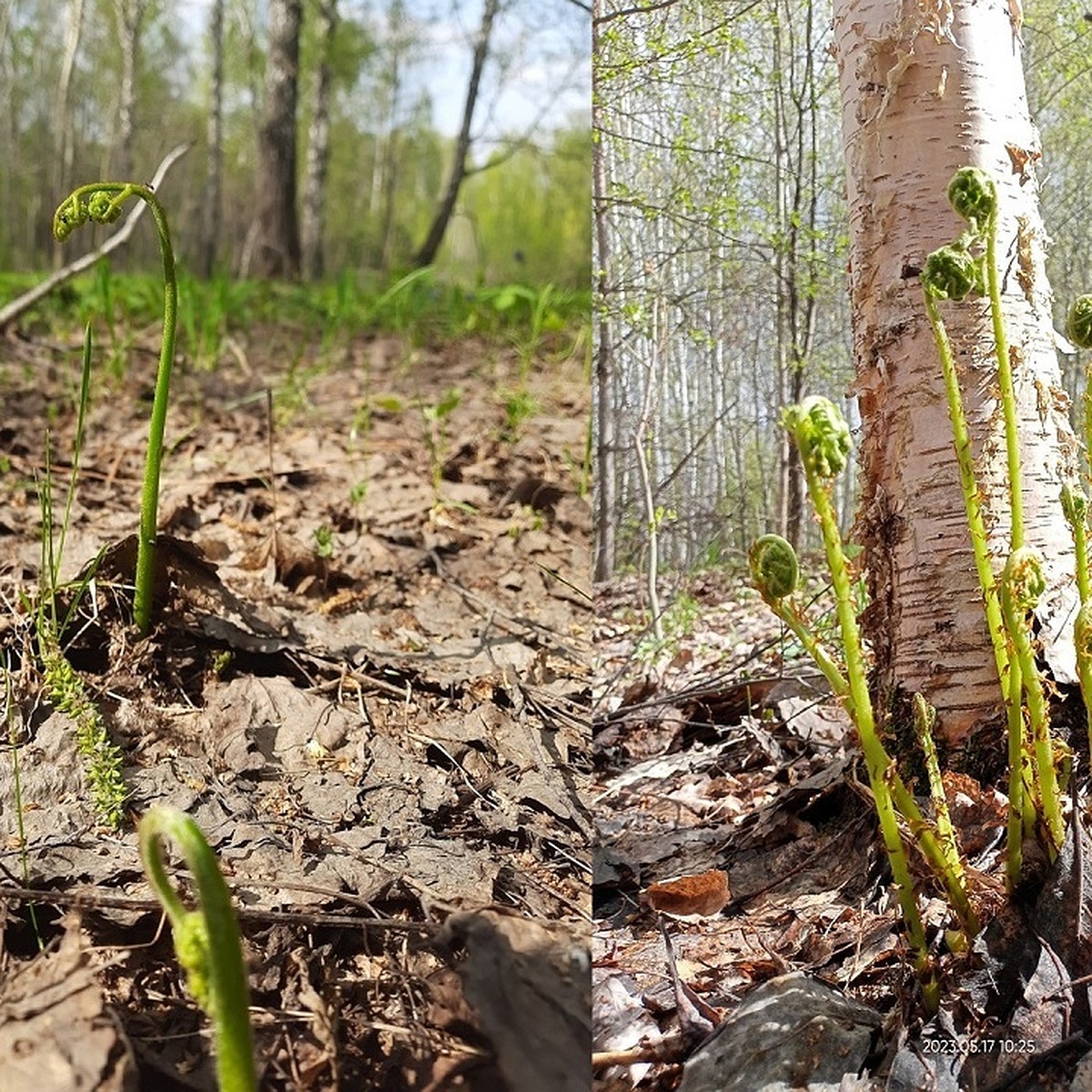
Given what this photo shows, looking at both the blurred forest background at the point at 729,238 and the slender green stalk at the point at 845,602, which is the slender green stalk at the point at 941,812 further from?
the blurred forest background at the point at 729,238

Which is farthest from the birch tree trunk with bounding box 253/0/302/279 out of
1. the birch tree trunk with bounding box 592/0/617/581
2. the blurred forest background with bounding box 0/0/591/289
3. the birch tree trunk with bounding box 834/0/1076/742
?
the birch tree trunk with bounding box 834/0/1076/742

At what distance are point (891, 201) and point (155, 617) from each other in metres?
0.69

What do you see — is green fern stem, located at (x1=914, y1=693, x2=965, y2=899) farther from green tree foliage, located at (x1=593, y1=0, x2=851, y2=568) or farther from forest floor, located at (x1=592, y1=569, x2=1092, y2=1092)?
green tree foliage, located at (x1=593, y1=0, x2=851, y2=568)

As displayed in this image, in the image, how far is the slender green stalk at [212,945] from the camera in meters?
0.42

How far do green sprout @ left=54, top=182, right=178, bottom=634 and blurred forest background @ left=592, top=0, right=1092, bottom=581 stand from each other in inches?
14.5

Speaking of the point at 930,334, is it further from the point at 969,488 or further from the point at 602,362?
the point at 602,362

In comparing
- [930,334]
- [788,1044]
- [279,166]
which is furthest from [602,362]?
[279,166]

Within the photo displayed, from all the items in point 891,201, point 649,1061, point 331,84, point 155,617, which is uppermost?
point 331,84

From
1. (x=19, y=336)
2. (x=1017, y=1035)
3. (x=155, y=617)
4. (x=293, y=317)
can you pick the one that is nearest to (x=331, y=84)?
(x=293, y=317)

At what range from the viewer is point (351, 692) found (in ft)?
3.18

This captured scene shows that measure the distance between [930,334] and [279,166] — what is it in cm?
511

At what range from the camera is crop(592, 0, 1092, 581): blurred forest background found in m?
0.80

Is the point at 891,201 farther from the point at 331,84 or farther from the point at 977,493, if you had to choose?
the point at 331,84

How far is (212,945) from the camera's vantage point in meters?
0.43
